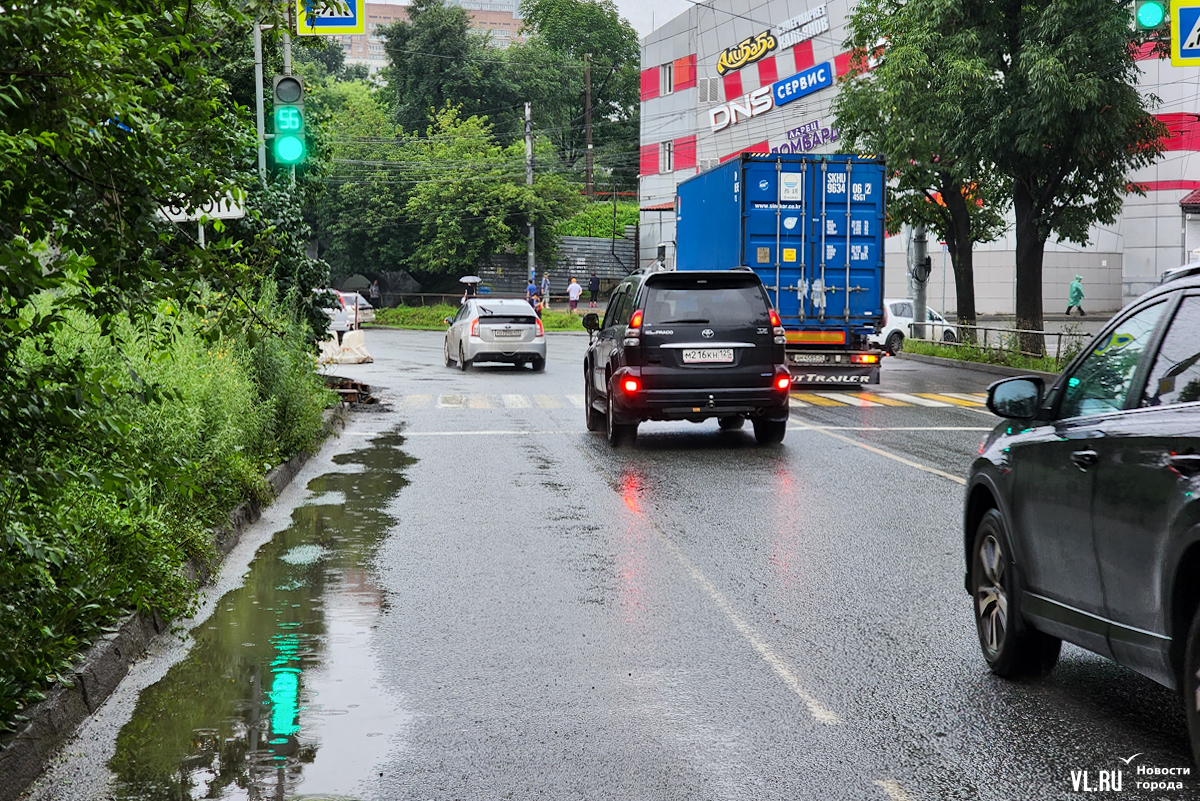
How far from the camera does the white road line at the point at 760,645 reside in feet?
17.8

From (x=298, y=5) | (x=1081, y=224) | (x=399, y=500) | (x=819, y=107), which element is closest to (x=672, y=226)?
(x=819, y=107)

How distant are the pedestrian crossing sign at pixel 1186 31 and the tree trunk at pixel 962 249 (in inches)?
674

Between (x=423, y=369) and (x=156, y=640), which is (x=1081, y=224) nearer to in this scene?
(x=423, y=369)

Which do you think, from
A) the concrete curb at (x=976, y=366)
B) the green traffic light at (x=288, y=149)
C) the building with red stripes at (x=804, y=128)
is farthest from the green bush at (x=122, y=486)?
the building with red stripes at (x=804, y=128)

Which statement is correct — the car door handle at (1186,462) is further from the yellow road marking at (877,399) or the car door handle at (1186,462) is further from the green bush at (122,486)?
the yellow road marking at (877,399)

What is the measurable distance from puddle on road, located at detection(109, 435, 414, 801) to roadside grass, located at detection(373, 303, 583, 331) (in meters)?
46.0

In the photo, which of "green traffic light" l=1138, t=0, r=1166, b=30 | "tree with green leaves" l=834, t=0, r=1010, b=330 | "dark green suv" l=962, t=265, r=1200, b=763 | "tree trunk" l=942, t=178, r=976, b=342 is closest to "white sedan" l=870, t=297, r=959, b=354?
"tree trunk" l=942, t=178, r=976, b=342

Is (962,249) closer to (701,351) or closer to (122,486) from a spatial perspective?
(701,351)

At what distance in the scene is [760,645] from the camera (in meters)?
6.53

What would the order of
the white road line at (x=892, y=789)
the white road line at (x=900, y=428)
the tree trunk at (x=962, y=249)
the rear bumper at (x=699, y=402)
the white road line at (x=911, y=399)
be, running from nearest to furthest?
1. the white road line at (x=892, y=789)
2. the rear bumper at (x=699, y=402)
3. the white road line at (x=900, y=428)
4. the white road line at (x=911, y=399)
5. the tree trunk at (x=962, y=249)

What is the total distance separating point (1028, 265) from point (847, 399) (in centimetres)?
1058

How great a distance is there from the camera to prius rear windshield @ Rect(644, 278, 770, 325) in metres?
14.6

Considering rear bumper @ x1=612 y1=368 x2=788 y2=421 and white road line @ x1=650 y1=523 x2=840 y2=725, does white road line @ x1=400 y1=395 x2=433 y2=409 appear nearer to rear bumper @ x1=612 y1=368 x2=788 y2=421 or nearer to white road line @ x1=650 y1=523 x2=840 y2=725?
rear bumper @ x1=612 y1=368 x2=788 y2=421

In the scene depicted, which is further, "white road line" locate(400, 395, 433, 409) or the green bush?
"white road line" locate(400, 395, 433, 409)
